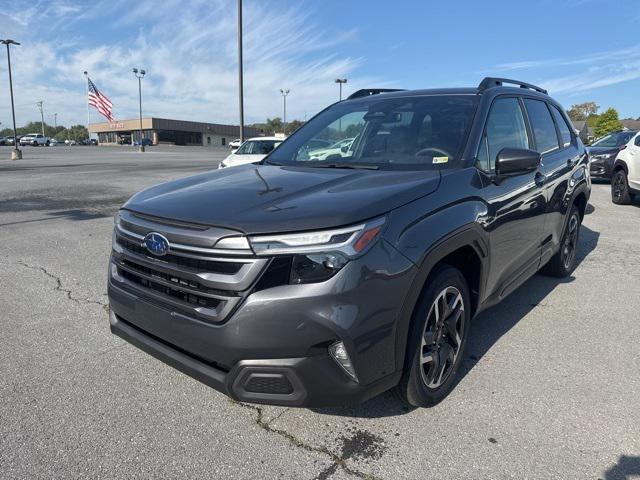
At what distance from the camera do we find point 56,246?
655cm

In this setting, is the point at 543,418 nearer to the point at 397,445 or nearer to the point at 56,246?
the point at 397,445

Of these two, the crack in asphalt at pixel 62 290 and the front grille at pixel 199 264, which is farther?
the crack in asphalt at pixel 62 290

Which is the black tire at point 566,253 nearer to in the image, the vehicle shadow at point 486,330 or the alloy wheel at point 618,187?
the vehicle shadow at point 486,330

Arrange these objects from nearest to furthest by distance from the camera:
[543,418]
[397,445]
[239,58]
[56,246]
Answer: [397,445] < [543,418] < [56,246] < [239,58]

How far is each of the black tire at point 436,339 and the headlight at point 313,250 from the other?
63 centimetres

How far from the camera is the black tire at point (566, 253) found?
5043 mm

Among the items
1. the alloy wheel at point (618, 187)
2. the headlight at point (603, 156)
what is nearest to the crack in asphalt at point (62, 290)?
the alloy wheel at point (618, 187)

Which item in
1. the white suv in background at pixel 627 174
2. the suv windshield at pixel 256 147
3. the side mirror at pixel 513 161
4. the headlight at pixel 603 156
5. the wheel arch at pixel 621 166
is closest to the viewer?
the side mirror at pixel 513 161

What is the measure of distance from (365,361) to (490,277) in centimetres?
135

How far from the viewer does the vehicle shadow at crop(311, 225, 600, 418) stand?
9.11 ft

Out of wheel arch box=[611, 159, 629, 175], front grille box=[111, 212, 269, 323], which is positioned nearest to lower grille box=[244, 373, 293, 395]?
front grille box=[111, 212, 269, 323]

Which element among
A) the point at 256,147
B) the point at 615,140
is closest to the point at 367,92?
the point at 256,147

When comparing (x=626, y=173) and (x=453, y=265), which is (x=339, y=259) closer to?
(x=453, y=265)

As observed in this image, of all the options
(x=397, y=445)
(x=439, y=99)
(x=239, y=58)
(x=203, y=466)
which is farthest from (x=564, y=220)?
(x=239, y=58)
